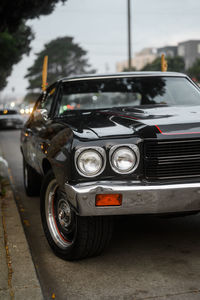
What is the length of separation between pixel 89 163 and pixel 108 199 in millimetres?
302

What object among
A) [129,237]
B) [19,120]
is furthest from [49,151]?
[19,120]

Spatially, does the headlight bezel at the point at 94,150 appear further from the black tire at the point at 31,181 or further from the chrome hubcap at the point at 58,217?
the black tire at the point at 31,181

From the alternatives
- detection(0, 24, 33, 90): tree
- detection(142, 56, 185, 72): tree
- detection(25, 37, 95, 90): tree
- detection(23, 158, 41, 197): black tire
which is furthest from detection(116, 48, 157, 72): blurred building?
detection(23, 158, 41, 197): black tire

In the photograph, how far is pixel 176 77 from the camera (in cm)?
519

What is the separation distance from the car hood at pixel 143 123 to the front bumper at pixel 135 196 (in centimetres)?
38

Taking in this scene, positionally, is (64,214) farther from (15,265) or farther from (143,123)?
(143,123)

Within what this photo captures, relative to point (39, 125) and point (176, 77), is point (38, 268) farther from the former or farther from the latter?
point (176, 77)

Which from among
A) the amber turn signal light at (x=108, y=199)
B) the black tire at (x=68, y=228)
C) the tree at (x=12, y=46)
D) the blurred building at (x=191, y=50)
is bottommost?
the black tire at (x=68, y=228)

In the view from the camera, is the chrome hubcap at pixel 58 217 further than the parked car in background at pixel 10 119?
No

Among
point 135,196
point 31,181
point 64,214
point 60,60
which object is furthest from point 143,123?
point 60,60

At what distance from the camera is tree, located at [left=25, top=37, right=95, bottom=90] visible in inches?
2822

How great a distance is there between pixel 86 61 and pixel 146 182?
73263 millimetres

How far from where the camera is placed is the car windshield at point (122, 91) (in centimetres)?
499

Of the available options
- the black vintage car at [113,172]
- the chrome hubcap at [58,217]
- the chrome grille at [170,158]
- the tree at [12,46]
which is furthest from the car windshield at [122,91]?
the tree at [12,46]
